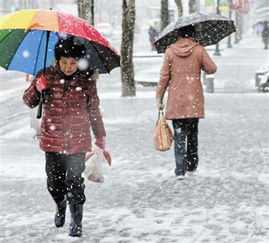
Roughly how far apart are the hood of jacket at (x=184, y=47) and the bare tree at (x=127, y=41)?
32.7 ft

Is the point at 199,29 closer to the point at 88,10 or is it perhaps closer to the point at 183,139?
the point at 183,139

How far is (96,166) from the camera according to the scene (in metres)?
6.46

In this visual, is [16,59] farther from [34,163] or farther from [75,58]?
[34,163]

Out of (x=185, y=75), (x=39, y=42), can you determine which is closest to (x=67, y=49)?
(x=39, y=42)

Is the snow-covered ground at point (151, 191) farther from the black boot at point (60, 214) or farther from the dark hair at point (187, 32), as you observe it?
the dark hair at point (187, 32)

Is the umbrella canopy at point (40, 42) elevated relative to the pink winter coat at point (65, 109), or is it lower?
elevated

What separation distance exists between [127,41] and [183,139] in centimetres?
1015

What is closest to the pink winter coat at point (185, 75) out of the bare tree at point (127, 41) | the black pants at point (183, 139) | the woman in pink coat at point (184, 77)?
the woman in pink coat at point (184, 77)

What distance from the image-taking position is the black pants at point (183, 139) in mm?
8734

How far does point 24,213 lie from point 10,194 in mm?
954

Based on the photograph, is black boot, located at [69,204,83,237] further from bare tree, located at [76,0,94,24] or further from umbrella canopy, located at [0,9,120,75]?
bare tree, located at [76,0,94,24]

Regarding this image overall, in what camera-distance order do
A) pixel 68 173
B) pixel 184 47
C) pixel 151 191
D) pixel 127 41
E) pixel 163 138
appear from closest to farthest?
pixel 68 173, pixel 151 191, pixel 184 47, pixel 163 138, pixel 127 41

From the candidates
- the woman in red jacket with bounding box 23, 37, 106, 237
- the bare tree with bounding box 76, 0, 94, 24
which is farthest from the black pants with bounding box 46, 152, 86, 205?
the bare tree with bounding box 76, 0, 94, 24

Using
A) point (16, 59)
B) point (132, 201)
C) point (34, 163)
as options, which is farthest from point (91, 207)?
point (34, 163)
